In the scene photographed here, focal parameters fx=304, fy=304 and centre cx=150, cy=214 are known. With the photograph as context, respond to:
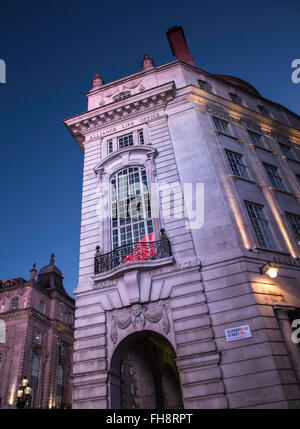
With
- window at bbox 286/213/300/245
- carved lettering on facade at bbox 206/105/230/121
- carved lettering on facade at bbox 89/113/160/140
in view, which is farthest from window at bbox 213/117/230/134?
window at bbox 286/213/300/245

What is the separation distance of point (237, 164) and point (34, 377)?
35.7m

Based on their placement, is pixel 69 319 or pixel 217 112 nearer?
pixel 217 112

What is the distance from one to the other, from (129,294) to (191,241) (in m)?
3.70

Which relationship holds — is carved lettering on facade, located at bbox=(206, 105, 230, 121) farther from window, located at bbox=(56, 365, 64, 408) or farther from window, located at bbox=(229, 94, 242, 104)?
window, located at bbox=(56, 365, 64, 408)

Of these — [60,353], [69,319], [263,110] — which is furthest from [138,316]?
[69,319]

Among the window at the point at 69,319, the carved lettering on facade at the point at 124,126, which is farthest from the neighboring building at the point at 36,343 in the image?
the carved lettering on facade at the point at 124,126

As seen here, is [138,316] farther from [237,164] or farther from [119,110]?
[119,110]

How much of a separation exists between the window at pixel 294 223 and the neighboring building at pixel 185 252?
8 cm

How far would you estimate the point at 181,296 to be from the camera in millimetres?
12891

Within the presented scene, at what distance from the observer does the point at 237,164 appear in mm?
18188

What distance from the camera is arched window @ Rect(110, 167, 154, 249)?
15.8 metres

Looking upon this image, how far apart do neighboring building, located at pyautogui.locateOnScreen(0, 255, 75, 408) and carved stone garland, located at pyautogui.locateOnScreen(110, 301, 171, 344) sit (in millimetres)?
27716
